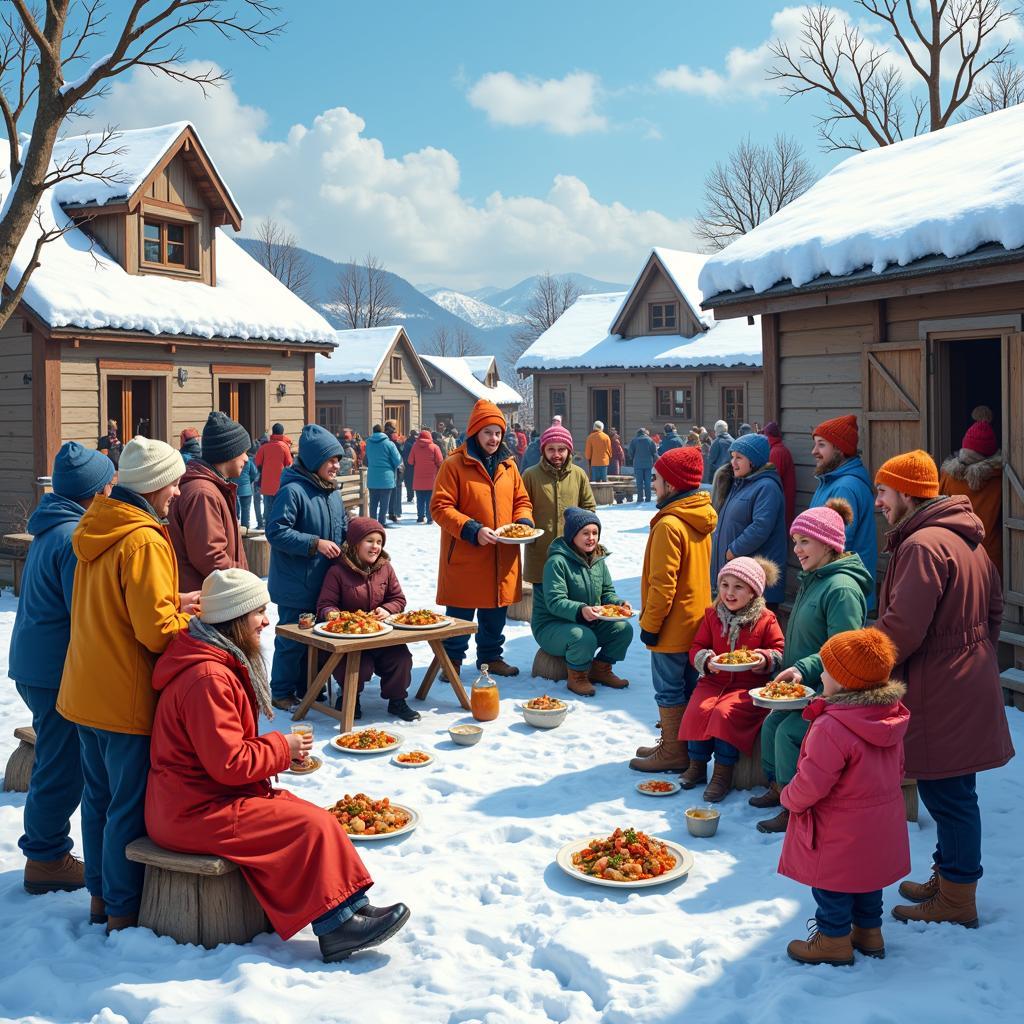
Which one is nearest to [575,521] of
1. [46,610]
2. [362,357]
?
[46,610]

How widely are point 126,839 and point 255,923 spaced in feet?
2.03

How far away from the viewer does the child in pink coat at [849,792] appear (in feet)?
12.8

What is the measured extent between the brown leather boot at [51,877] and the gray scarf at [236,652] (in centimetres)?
136

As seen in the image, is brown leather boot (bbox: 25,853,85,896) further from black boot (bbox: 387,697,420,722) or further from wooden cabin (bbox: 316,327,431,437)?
wooden cabin (bbox: 316,327,431,437)

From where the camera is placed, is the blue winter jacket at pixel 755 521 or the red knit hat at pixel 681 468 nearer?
the red knit hat at pixel 681 468

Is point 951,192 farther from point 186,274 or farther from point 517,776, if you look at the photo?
point 186,274

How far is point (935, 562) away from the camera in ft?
14.1

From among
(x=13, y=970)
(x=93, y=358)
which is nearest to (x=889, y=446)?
(x=13, y=970)

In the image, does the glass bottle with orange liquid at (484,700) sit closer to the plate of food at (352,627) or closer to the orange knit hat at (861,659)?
the plate of food at (352,627)

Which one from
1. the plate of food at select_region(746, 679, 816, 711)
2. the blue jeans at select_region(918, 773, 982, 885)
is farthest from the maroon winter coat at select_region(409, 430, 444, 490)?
the blue jeans at select_region(918, 773, 982, 885)

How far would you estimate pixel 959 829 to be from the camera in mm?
4336

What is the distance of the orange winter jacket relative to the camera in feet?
26.5

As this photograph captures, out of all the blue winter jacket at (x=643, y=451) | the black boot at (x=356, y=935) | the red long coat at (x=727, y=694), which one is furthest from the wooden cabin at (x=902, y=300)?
the blue winter jacket at (x=643, y=451)

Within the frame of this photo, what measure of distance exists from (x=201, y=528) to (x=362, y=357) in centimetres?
3093
